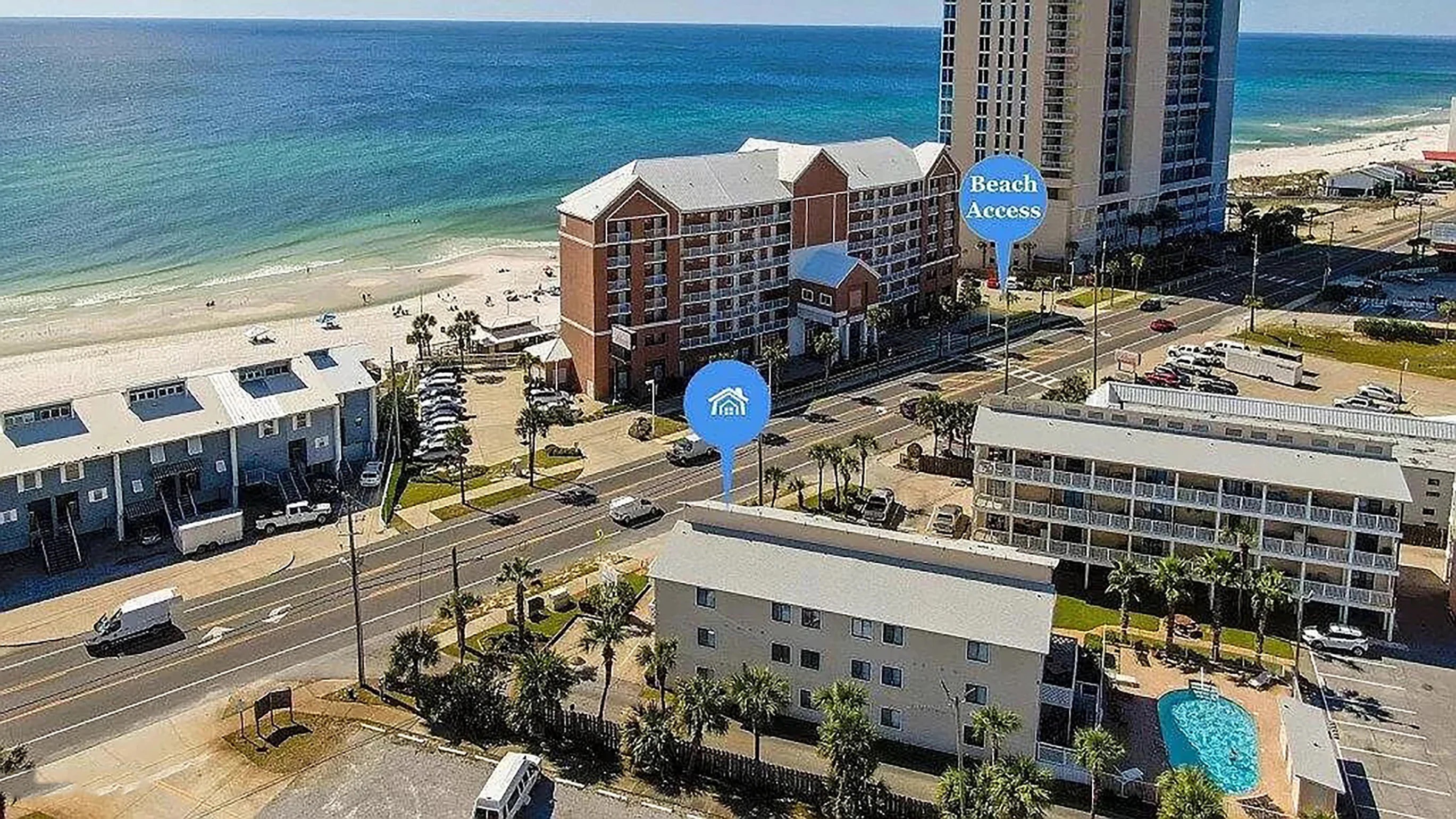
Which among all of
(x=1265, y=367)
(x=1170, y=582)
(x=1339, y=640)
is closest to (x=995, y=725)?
(x=1170, y=582)

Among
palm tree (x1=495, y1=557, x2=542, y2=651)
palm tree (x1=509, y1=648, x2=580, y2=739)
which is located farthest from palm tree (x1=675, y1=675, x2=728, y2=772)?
palm tree (x1=495, y1=557, x2=542, y2=651)

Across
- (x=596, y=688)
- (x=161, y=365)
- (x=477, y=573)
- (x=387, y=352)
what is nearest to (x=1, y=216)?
(x=161, y=365)

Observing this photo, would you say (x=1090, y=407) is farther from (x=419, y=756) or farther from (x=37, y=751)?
(x=37, y=751)

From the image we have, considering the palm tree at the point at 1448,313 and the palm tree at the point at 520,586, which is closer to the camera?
the palm tree at the point at 520,586

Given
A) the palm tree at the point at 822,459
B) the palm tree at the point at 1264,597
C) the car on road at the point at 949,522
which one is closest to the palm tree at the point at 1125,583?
the palm tree at the point at 1264,597

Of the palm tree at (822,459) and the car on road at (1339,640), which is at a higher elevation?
the palm tree at (822,459)

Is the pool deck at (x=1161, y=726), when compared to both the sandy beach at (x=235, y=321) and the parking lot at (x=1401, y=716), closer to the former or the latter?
the parking lot at (x=1401, y=716)
